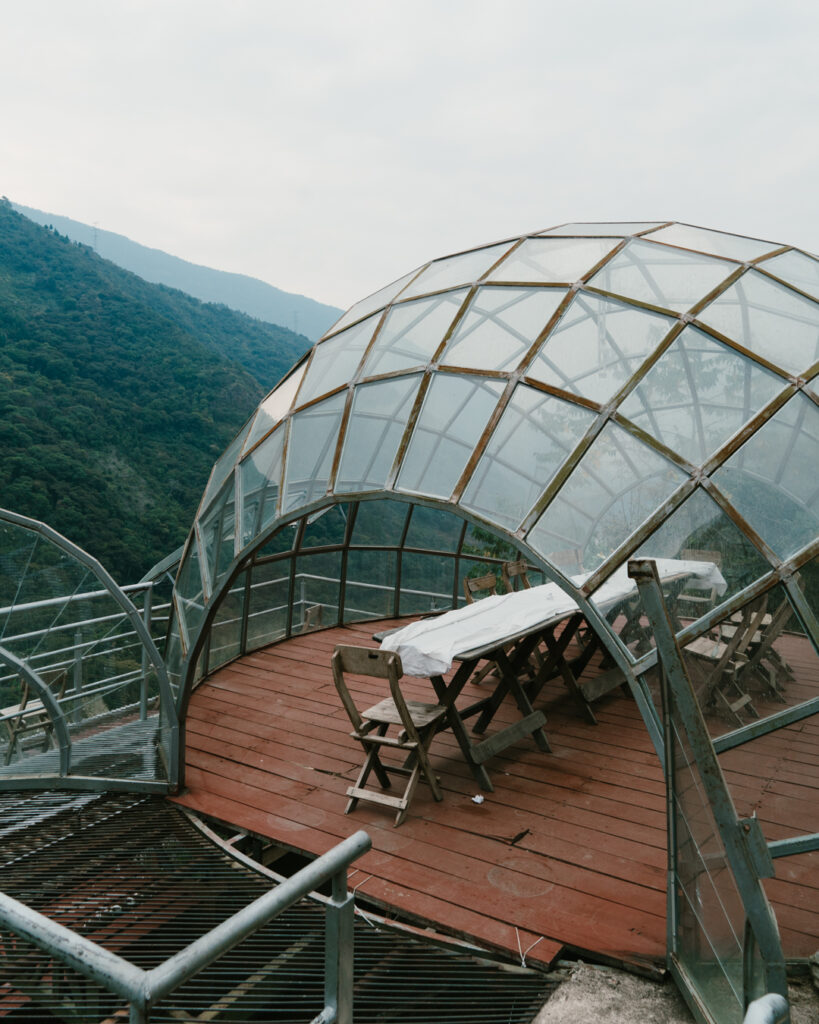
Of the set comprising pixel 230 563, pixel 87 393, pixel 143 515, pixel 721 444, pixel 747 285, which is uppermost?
pixel 747 285

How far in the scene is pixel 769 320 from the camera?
195 inches

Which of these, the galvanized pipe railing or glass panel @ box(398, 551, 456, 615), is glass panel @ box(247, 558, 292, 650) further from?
the galvanized pipe railing

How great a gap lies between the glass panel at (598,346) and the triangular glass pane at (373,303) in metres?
2.12

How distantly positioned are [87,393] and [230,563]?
33.7 metres

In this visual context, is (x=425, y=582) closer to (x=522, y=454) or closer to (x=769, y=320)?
(x=522, y=454)

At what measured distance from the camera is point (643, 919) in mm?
4336

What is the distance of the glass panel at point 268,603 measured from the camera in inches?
380

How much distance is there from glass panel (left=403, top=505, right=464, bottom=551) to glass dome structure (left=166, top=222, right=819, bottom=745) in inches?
187

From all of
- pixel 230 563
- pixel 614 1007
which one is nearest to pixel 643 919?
pixel 614 1007

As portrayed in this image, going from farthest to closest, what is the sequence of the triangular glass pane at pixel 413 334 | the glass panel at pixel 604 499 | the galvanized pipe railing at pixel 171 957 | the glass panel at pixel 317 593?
the glass panel at pixel 317 593
the triangular glass pane at pixel 413 334
the glass panel at pixel 604 499
the galvanized pipe railing at pixel 171 957

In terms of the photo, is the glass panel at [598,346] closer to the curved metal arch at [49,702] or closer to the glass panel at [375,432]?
the glass panel at [375,432]

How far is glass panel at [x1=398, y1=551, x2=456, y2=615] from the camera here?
37.8ft

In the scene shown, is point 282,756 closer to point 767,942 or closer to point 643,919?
point 643,919

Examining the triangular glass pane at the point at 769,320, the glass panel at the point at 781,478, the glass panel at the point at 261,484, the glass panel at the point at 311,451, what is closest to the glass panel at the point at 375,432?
the glass panel at the point at 311,451
